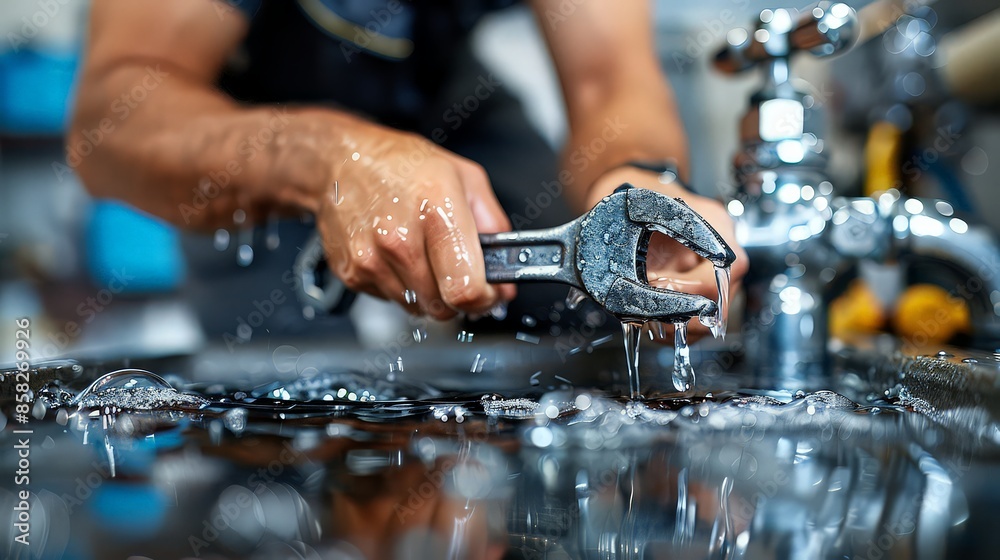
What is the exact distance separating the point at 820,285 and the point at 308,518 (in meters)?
0.47

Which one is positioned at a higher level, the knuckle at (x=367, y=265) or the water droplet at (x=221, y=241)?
the water droplet at (x=221, y=241)

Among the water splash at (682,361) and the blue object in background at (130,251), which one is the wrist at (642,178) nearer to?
the water splash at (682,361)

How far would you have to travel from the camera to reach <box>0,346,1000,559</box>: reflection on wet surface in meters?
0.21

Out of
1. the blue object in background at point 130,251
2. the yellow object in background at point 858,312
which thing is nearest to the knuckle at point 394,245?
the yellow object in background at point 858,312

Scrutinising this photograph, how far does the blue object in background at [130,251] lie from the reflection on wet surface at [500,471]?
754 mm

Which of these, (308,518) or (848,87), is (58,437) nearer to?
(308,518)

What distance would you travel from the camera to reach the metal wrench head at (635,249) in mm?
390

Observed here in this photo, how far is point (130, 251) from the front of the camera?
1.25m

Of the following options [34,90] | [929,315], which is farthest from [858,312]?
[34,90]

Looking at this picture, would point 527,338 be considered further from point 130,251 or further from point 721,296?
point 130,251

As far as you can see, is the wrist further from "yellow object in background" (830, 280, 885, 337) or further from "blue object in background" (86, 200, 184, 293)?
"blue object in background" (86, 200, 184, 293)

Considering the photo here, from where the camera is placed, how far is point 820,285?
568 millimetres

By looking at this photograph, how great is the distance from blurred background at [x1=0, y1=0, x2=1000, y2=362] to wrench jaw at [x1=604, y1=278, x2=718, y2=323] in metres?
0.23

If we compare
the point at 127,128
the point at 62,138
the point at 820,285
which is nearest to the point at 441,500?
the point at 820,285
